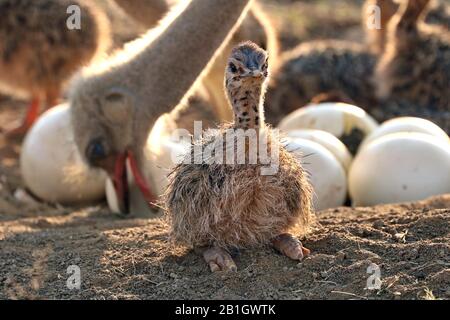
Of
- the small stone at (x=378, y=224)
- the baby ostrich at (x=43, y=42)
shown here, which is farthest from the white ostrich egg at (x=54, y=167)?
the small stone at (x=378, y=224)

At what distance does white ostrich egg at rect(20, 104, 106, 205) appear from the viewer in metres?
6.99

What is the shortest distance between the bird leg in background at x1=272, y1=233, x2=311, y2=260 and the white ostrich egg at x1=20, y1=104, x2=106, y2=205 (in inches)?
113

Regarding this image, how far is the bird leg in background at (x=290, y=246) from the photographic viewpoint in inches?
163

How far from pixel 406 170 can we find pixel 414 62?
9.33ft

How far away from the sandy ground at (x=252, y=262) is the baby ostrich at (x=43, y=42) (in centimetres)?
312

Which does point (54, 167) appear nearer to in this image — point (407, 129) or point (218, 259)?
point (407, 129)

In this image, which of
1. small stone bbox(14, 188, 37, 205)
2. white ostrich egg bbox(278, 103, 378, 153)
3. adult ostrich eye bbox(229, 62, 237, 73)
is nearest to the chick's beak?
adult ostrich eye bbox(229, 62, 237, 73)

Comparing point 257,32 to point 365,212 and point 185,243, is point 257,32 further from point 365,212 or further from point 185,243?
point 185,243

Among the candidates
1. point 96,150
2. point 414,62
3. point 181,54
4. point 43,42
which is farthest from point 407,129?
point 43,42

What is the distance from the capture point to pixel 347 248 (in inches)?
169

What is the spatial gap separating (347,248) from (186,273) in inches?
30.0
